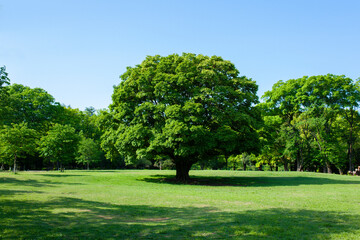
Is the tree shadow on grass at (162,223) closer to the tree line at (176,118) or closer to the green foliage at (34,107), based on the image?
the tree line at (176,118)

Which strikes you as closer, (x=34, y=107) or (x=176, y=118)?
(x=176, y=118)

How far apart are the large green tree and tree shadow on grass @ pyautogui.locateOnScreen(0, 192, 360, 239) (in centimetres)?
1224

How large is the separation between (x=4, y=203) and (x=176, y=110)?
14.8 meters

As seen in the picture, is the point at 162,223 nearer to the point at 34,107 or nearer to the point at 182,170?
the point at 182,170

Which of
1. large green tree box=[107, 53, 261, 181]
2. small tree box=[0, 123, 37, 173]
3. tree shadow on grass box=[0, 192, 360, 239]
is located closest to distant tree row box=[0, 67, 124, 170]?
small tree box=[0, 123, 37, 173]

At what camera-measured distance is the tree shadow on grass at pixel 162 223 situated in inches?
291

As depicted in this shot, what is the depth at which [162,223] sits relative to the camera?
8.87 meters

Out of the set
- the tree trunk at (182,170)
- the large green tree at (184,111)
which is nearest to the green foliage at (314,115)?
the large green tree at (184,111)

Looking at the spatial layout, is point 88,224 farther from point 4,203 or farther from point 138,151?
point 138,151

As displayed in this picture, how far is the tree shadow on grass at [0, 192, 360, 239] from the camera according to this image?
7.38 m

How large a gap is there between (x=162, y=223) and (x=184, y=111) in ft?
52.6

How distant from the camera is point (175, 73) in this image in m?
27.4

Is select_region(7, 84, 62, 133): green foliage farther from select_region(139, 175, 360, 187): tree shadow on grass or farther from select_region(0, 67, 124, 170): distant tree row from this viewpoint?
select_region(139, 175, 360, 187): tree shadow on grass

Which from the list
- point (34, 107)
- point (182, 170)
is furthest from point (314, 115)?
point (34, 107)
